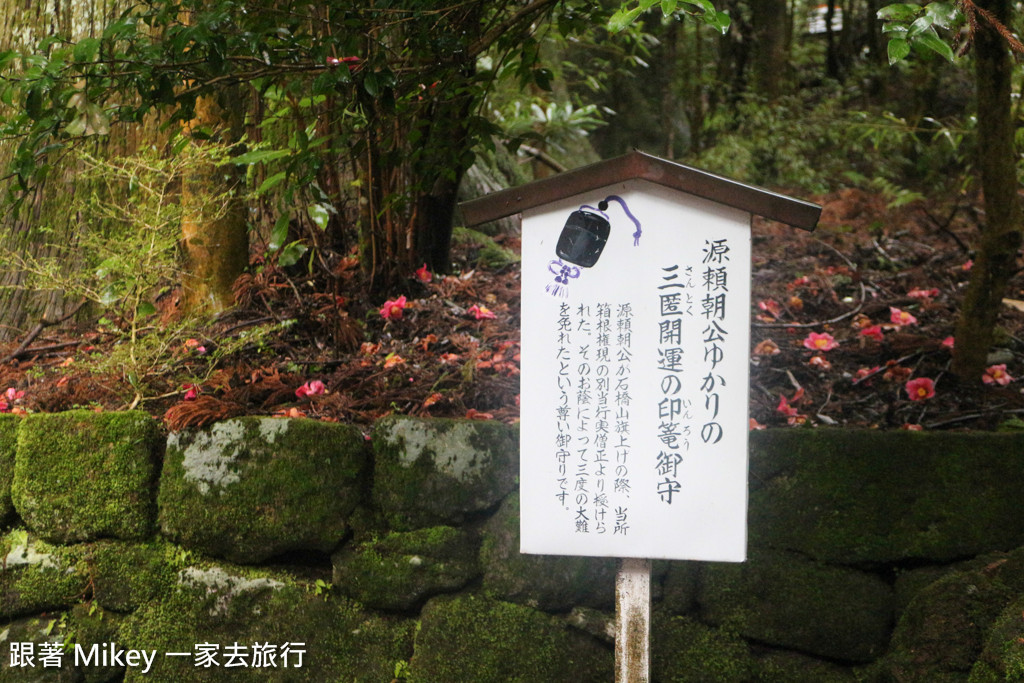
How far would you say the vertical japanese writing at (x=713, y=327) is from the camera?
197cm

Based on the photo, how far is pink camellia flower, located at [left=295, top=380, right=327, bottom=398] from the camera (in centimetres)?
323

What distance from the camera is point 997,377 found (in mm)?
3219

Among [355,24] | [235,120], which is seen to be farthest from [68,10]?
[355,24]

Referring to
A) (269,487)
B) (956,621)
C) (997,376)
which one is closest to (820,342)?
(997,376)

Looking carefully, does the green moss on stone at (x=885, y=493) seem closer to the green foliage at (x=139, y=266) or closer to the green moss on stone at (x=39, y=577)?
the green foliage at (x=139, y=266)

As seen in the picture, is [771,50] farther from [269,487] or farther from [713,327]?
[269,487]

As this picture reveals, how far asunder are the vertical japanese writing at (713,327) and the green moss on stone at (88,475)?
2.18 m

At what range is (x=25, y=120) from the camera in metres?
2.31

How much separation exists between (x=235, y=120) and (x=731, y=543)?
3424 mm

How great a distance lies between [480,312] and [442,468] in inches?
46.1

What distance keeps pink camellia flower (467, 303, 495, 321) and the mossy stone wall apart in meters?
1.04

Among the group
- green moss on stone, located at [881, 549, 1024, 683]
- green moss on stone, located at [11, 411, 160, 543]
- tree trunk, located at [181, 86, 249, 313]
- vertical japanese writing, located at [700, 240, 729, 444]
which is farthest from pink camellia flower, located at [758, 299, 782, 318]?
green moss on stone, located at [11, 411, 160, 543]

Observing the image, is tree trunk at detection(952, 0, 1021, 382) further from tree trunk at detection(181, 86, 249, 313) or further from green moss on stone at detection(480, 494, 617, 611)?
tree trunk at detection(181, 86, 249, 313)

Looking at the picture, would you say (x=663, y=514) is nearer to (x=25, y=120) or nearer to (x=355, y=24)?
(x=355, y=24)
